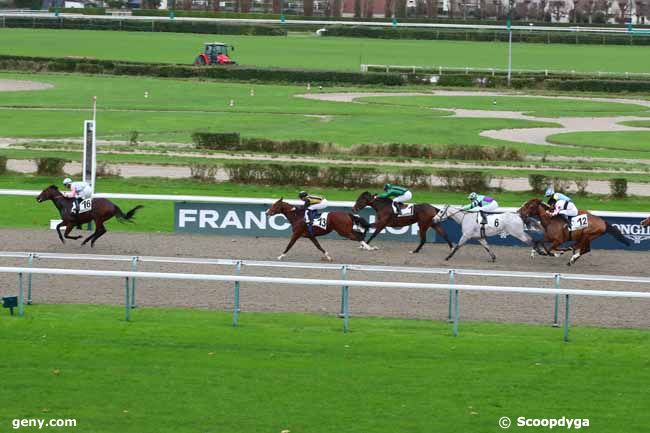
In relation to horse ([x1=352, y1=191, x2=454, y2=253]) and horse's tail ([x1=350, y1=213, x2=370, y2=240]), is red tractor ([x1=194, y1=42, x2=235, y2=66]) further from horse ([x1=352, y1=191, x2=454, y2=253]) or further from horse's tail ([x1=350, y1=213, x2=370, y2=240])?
horse's tail ([x1=350, y1=213, x2=370, y2=240])

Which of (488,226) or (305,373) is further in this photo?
(488,226)

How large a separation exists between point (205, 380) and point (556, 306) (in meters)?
4.82

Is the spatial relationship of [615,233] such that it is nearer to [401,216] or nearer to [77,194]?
[401,216]

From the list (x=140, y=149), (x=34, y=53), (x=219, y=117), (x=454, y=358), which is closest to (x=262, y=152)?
(x=140, y=149)

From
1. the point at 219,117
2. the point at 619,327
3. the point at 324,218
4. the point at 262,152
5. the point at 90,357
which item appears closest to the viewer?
the point at 90,357

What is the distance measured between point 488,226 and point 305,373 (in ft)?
28.4

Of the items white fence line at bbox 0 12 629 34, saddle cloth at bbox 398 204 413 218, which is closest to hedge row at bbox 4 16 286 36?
white fence line at bbox 0 12 629 34

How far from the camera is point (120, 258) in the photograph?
14.2 metres

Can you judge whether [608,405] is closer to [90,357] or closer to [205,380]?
[205,380]

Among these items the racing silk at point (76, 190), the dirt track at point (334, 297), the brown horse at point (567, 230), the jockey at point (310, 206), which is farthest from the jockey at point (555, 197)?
the racing silk at point (76, 190)

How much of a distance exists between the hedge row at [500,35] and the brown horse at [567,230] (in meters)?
76.9

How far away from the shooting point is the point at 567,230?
1916cm

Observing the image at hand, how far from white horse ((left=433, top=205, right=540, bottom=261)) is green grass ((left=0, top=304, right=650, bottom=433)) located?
18.5 ft

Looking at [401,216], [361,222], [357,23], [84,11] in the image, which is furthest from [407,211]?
[84,11]
